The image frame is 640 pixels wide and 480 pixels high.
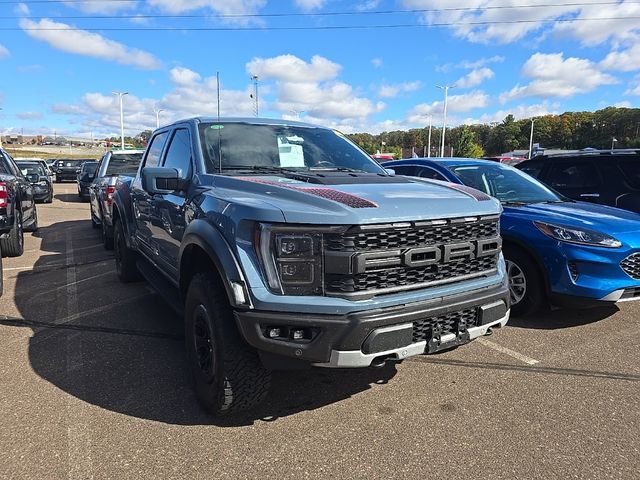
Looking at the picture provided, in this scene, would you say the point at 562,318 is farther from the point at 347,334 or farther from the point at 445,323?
the point at 347,334

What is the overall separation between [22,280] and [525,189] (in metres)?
6.66

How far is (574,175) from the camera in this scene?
7691 mm

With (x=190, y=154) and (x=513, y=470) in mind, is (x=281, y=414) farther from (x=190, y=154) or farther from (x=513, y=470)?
(x=190, y=154)

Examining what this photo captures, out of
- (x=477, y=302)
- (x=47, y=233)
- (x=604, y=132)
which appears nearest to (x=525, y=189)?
(x=477, y=302)

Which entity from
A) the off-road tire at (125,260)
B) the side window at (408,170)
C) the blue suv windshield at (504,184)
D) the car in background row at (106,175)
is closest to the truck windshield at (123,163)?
the car in background row at (106,175)

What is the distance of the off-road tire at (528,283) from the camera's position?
4.99 meters

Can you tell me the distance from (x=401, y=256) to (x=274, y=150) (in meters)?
1.71

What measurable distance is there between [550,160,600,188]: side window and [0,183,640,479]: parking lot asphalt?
3.15 meters

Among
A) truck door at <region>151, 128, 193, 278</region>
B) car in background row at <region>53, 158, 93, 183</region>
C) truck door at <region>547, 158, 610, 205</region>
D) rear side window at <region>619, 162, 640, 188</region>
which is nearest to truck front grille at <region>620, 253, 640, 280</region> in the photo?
truck door at <region>547, 158, 610, 205</region>

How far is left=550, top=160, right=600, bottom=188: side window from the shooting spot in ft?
24.8

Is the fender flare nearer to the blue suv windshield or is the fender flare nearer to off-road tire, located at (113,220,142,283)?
off-road tire, located at (113,220,142,283)

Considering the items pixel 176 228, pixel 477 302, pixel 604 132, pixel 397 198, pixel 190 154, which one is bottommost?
pixel 477 302

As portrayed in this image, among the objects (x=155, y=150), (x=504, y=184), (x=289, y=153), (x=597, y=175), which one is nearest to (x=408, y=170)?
(x=504, y=184)

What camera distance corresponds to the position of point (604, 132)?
108062mm
